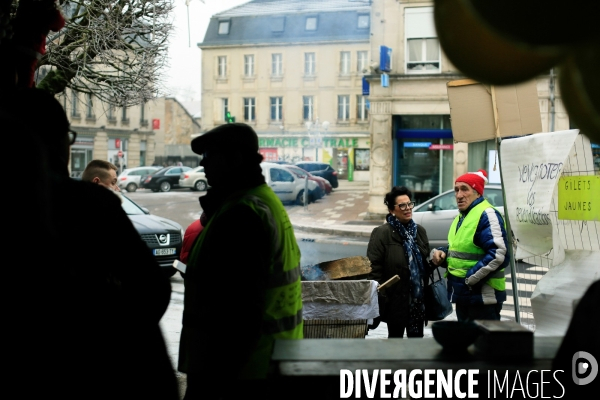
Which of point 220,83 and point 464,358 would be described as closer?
point 464,358

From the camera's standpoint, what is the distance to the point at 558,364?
6.52ft

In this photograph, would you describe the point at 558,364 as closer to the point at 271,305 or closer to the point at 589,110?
the point at 589,110

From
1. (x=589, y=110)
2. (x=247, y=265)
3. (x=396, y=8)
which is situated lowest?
(x=247, y=265)

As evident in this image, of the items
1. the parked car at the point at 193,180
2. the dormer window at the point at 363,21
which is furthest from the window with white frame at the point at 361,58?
the parked car at the point at 193,180

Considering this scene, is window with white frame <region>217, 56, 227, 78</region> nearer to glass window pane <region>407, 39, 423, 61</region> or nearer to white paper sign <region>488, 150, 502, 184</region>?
glass window pane <region>407, 39, 423, 61</region>

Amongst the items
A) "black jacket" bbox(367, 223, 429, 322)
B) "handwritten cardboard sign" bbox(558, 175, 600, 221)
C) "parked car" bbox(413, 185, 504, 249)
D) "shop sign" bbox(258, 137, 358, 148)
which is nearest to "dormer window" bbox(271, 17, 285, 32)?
"shop sign" bbox(258, 137, 358, 148)

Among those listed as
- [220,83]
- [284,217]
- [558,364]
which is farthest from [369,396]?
[220,83]

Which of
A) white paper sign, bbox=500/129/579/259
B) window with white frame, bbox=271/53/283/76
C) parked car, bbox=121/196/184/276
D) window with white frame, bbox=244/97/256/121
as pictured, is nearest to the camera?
white paper sign, bbox=500/129/579/259

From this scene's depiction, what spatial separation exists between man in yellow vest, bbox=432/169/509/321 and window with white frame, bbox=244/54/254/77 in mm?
35810

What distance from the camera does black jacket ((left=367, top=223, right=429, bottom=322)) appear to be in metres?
5.42

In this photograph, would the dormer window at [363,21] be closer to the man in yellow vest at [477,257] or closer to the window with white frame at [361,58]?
the window with white frame at [361,58]

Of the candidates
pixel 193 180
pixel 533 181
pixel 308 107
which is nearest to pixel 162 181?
pixel 193 180

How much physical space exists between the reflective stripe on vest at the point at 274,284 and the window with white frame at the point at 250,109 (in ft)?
139

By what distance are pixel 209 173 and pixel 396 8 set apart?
18.9m
